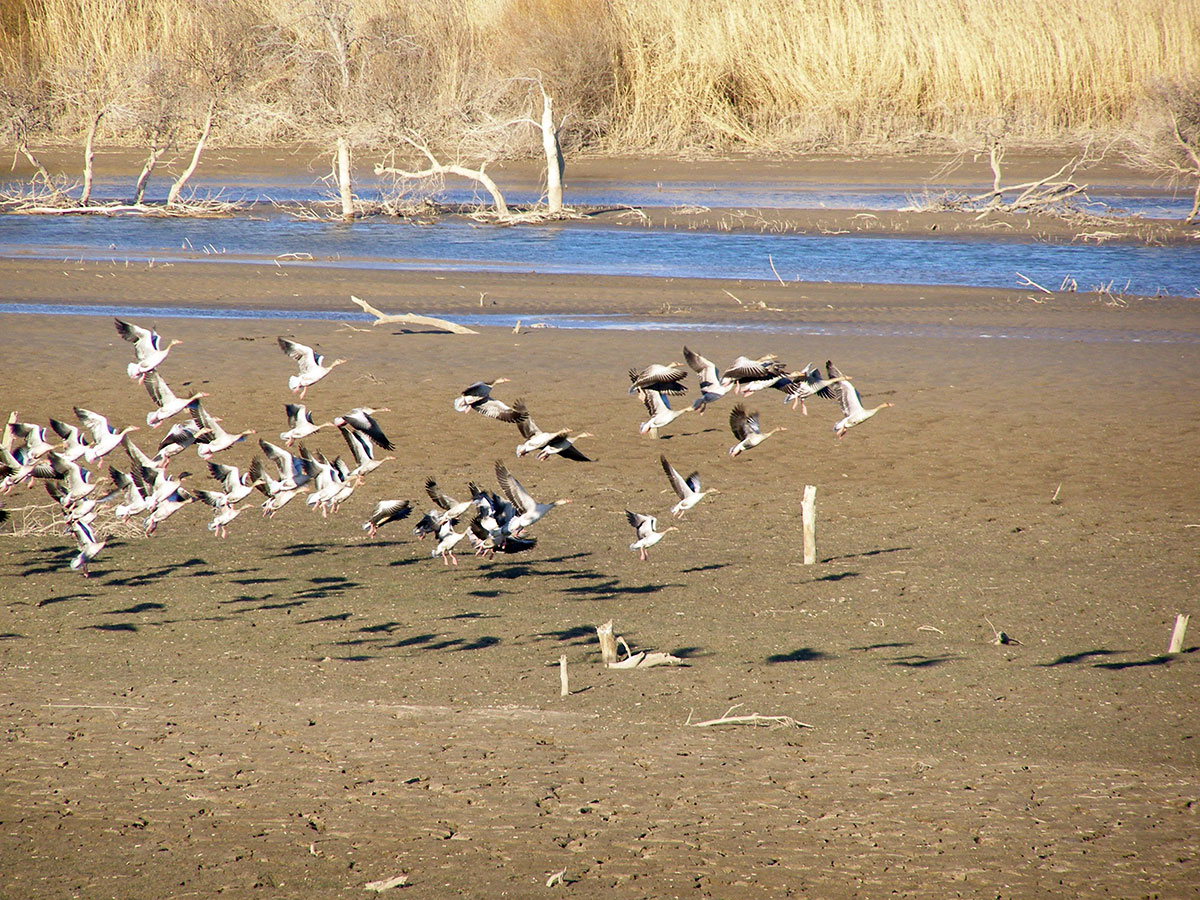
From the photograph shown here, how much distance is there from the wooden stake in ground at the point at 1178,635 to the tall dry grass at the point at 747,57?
25016 mm

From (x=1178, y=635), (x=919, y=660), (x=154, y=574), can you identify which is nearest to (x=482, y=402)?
(x=154, y=574)

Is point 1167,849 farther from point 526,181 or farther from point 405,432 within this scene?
point 526,181

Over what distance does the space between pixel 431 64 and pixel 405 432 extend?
22.0 meters

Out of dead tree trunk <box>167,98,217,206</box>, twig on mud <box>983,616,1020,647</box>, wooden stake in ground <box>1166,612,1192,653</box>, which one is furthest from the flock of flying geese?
dead tree trunk <box>167,98,217,206</box>

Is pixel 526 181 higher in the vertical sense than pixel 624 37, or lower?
lower

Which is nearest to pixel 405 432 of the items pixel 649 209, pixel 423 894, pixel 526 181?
pixel 423 894

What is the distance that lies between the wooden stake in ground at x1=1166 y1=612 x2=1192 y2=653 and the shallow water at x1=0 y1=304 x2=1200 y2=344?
8350 mm

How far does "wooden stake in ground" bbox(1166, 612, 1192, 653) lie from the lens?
20.3ft

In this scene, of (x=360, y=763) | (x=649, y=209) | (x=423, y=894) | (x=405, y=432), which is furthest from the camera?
(x=649, y=209)

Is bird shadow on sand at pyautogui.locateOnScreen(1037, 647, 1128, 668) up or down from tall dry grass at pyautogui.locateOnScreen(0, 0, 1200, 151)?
down

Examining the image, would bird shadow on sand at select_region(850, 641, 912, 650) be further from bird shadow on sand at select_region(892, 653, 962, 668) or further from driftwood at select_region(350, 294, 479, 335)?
driftwood at select_region(350, 294, 479, 335)

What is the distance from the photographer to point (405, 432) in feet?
34.8

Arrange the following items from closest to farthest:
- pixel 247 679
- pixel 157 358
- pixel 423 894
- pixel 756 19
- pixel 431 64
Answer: pixel 423 894
pixel 247 679
pixel 157 358
pixel 431 64
pixel 756 19

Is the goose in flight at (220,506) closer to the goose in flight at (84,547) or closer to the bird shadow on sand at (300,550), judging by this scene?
the bird shadow on sand at (300,550)
